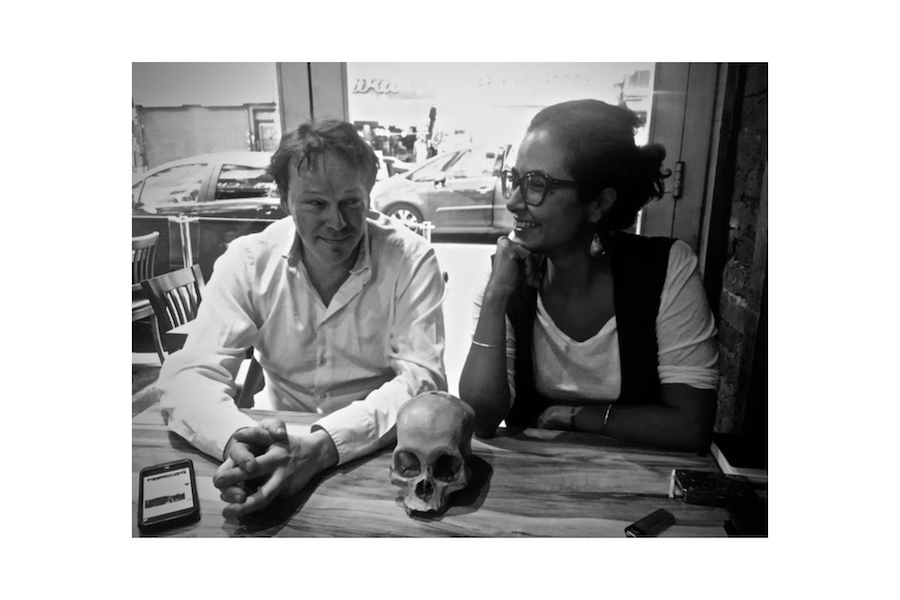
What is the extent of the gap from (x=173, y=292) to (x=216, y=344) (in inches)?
8.7

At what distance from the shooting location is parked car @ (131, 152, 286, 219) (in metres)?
1.82

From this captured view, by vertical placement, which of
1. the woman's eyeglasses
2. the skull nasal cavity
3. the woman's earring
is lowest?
the skull nasal cavity

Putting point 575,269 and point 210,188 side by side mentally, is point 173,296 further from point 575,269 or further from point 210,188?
point 575,269

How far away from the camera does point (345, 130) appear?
177 centimetres

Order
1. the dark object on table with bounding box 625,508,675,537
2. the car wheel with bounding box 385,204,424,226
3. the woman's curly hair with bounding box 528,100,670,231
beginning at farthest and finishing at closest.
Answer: the car wheel with bounding box 385,204,424,226 < the woman's curly hair with bounding box 528,100,670,231 < the dark object on table with bounding box 625,508,675,537

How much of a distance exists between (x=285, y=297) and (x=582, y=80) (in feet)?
3.72

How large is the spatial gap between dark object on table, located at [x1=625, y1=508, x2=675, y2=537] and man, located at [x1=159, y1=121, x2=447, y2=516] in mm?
690

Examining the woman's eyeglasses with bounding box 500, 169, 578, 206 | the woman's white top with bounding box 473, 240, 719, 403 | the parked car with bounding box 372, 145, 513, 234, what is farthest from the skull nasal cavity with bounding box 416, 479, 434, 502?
the woman's eyeglasses with bounding box 500, 169, 578, 206

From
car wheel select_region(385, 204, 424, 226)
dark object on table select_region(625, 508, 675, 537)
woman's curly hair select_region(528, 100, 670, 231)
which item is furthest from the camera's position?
car wheel select_region(385, 204, 424, 226)

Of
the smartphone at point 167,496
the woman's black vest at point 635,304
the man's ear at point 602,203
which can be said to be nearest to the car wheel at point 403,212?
the woman's black vest at point 635,304

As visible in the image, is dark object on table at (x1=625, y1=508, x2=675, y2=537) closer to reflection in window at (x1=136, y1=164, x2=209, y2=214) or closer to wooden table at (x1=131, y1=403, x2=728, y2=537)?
wooden table at (x1=131, y1=403, x2=728, y2=537)

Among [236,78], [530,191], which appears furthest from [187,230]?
[530,191]

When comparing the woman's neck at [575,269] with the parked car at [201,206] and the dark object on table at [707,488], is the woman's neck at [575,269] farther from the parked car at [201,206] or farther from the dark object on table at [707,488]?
the parked car at [201,206]

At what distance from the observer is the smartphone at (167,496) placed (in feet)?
5.46
